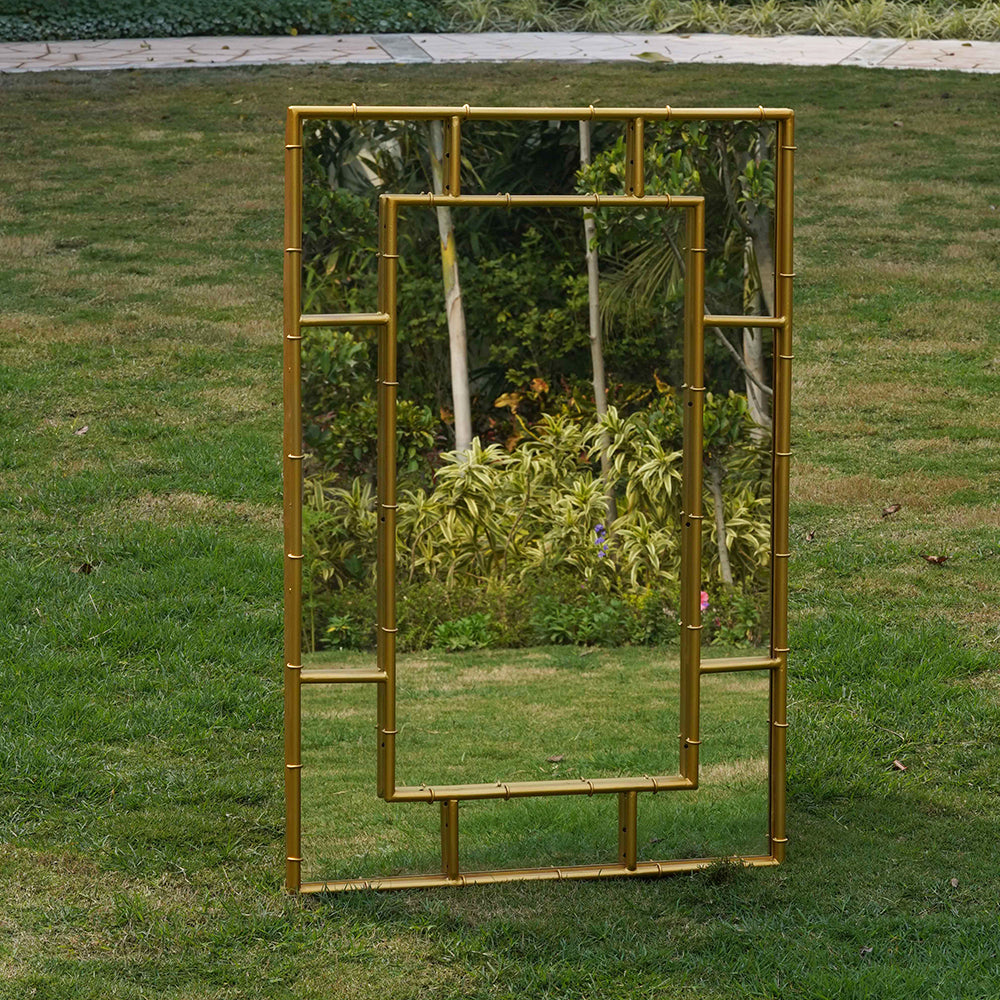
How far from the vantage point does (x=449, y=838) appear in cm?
372

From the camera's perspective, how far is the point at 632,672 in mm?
3814

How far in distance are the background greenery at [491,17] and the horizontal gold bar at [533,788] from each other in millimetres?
14841

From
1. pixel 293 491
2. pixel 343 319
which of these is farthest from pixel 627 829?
pixel 343 319

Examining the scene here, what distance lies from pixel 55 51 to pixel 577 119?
14007 millimetres

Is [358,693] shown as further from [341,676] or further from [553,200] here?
[553,200]

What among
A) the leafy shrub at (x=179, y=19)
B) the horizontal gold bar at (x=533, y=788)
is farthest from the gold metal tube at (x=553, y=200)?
the leafy shrub at (x=179, y=19)

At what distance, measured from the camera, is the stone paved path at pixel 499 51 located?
15430mm

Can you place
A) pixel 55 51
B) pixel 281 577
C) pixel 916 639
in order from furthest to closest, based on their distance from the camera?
pixel 55 51 → pixel 281 577 → pixel 916 639

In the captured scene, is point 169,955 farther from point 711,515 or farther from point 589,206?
point 589,206

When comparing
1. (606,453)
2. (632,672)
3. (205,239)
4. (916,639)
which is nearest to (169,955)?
(632,672)

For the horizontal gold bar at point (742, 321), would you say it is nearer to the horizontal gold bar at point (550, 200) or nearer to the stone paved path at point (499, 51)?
the horizontal gold bar at point (550, 200)

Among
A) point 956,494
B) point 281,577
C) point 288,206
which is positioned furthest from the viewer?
point 956,494

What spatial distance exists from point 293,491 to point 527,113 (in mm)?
1059

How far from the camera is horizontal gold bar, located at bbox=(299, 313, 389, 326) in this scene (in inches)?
138
